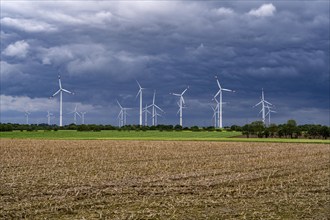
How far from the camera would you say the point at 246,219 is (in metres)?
17.3

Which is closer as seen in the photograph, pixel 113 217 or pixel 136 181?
pixel 113 217

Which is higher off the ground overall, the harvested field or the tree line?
the tree line

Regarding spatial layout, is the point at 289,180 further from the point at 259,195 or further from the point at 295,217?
the point at 295,217

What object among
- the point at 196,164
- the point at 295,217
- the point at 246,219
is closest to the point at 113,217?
the point at 246,219

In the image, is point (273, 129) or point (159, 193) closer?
point (159, 193)

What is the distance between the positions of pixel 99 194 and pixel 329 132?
112371 millimetres

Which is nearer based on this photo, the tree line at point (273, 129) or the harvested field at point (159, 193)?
the harvested field at point (159, 193)

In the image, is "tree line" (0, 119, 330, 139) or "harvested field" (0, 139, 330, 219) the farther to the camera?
"tree line" (0, 119, 330, 139)

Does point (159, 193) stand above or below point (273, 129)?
below

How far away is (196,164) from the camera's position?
38875 mm

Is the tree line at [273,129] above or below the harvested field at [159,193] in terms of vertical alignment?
above

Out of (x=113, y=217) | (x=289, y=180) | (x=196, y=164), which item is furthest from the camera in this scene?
(x=196, y=164)

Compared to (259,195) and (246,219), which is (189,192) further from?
(246,219)

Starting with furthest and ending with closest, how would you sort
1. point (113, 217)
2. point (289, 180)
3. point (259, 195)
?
point (289, 180)
point (259, 195)
point (113, 217)
